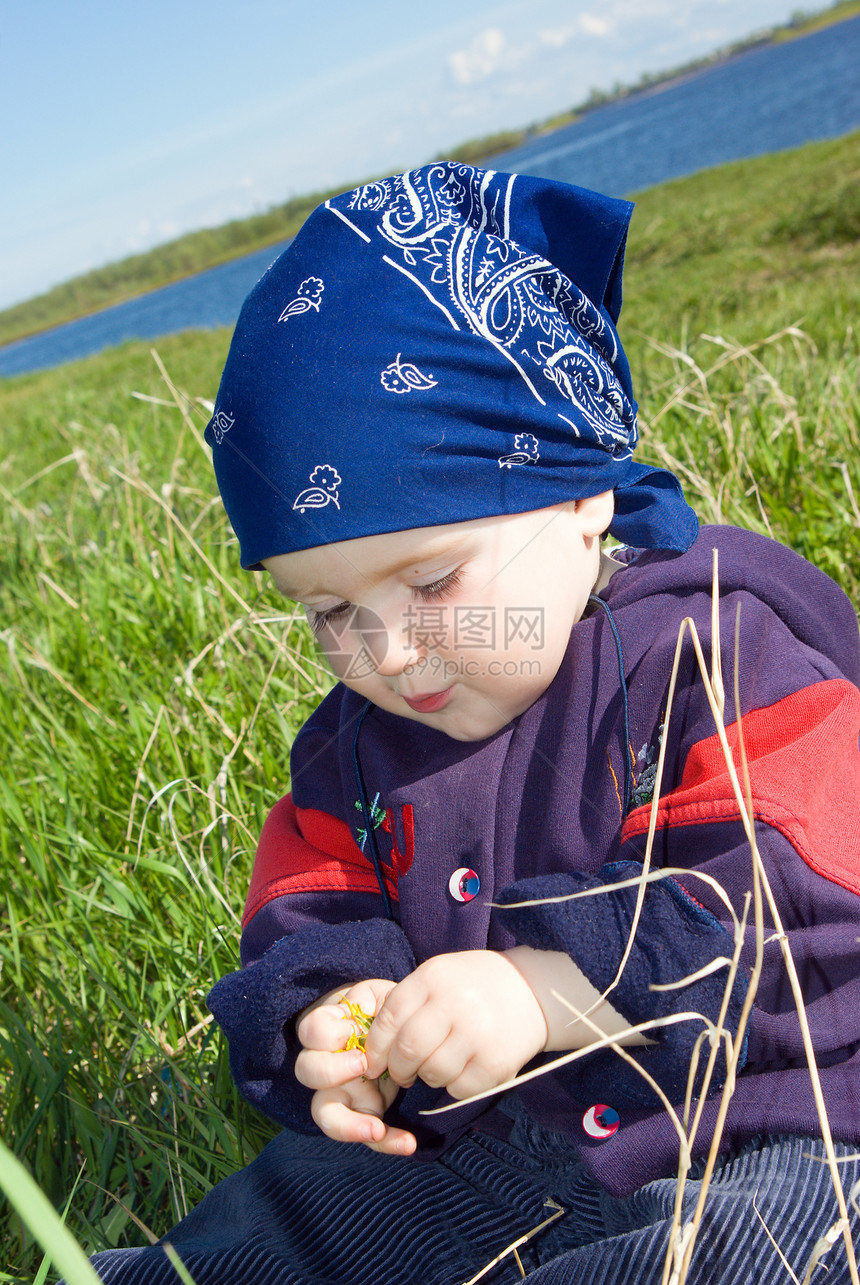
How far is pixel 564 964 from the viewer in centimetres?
108

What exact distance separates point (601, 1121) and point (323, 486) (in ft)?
2.59

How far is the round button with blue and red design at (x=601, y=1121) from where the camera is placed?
1.07 metres

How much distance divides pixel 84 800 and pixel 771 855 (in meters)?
1.72

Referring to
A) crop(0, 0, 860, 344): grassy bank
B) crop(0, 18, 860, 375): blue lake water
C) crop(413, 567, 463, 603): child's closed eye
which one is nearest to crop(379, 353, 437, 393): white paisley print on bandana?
crop(413, 567, 463, 603): child's closed eye

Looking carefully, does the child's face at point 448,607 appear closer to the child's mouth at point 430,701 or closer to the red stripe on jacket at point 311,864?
the child's mouth at point 430,701

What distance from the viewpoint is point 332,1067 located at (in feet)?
3.94

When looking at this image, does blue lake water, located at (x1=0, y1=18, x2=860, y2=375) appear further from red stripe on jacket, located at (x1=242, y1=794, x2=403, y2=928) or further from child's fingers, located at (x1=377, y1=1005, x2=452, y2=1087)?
child's fingers, located at (x1=377, y1=1005, x2=452, y2=1087)

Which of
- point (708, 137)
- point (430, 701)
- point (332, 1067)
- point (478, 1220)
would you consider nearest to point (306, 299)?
point (430, 701)

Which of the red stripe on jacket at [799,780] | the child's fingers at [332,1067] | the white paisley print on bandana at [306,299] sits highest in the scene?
the white paisley print on bandana at [306,299]

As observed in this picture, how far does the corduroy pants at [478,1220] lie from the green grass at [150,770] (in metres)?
0.14

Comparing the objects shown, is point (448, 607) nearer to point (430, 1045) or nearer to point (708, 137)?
point (430, 1045)

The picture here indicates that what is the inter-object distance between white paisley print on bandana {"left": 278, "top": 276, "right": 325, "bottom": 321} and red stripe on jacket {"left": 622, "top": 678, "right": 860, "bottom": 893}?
0.69m

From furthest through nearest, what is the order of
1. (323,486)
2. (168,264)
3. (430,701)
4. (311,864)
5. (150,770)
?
1. (168,264)
2. (150,770)
3. (311,864)
4. (430,701)
5. (323,486)

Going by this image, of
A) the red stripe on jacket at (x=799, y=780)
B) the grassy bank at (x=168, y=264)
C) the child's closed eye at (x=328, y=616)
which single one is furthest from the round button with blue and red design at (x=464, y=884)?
the grassy bank at (x=168, y=264)
